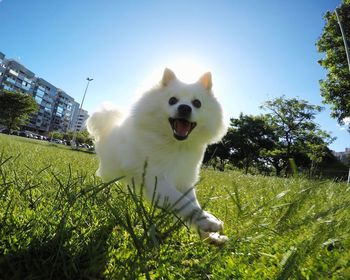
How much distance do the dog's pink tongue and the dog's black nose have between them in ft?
0.32

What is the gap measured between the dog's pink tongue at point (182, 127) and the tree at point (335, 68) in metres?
22.5

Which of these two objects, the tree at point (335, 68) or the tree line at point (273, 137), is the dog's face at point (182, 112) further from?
the tree line at point (273, 137)

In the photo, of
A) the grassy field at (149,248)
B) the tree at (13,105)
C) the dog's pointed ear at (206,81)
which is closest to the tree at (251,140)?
the tree at (13,105)

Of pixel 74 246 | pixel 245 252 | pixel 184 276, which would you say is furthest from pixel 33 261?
pixel 245 252

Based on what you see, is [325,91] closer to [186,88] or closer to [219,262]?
[186,88]

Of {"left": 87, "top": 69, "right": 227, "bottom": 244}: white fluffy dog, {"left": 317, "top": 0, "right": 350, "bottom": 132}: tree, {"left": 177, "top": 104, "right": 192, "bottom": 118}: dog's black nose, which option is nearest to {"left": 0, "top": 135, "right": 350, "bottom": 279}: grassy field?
{"left": 87, "top": 69, "right": 227, "bottom": 244}: white fluffy dog

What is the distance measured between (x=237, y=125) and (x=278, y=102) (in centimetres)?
832

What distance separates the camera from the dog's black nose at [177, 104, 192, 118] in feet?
11.4

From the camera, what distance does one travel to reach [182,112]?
3486 millimetres

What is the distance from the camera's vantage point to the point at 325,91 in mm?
23234

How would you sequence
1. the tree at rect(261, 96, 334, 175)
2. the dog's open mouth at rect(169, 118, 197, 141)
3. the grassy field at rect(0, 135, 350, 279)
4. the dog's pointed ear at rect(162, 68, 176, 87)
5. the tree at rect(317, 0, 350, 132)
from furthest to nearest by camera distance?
the tree at rect(261, 96, 334, 175) < the tree at rect(317, 0, 350, 132) < the dog's pointed ear at rect(162, 68, 176, 87) < the dog's open mouth at rect(169, 118, 197, 141) < the grassy field at rect(0, 135, 350, 279)

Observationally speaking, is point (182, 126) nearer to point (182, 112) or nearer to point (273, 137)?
point (182, 112)

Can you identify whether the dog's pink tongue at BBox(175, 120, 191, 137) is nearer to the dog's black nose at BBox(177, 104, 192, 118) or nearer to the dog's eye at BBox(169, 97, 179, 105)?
the dog's black nose at BBox(177, 104, 192, 118)

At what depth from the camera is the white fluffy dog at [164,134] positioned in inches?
116
